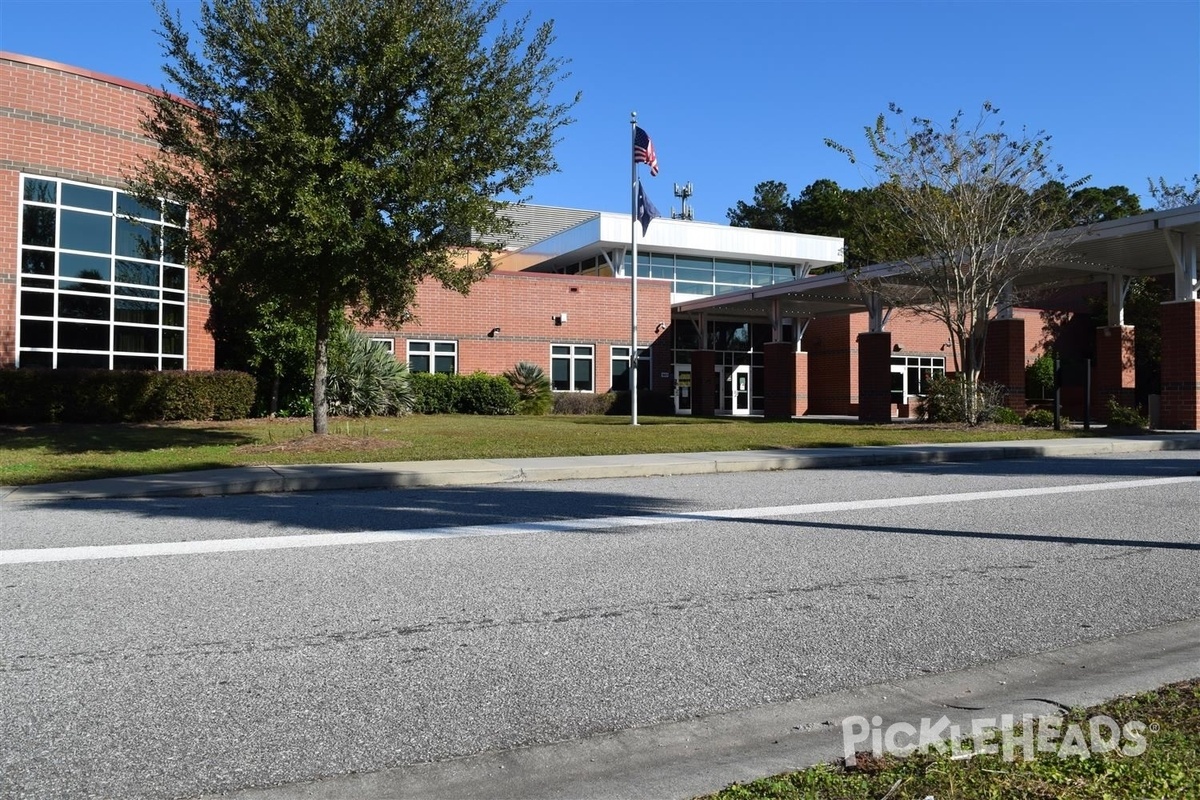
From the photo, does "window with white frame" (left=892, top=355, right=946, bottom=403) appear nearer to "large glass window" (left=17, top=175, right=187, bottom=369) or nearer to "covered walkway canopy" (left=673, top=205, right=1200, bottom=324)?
"covered walkway canopy" (left=673, top=205, right=1200, bottom=324)

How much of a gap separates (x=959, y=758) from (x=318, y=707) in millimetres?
2498

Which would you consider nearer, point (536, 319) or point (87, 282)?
point (87, 282)

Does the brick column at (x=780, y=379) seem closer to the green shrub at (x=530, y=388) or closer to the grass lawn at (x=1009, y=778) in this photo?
the green shrub at (x=530, y=388)

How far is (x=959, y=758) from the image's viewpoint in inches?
126

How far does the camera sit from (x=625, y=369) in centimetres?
3691

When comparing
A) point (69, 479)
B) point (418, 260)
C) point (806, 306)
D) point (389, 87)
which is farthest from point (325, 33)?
point (806, 306)

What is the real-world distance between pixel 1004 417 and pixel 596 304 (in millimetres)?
16832

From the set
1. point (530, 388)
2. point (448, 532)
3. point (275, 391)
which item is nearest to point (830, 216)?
point (530, 388)

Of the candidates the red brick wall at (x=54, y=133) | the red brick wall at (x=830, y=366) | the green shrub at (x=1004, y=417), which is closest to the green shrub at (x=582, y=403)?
the red brick wall at (x=830, y=366)

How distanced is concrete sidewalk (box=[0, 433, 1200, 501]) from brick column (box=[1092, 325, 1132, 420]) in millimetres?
10037

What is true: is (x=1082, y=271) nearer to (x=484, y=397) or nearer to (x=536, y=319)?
(x=536, y=319)

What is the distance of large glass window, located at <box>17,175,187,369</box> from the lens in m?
20.1

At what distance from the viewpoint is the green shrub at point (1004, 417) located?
24.1m

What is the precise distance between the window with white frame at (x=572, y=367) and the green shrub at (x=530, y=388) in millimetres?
2748
